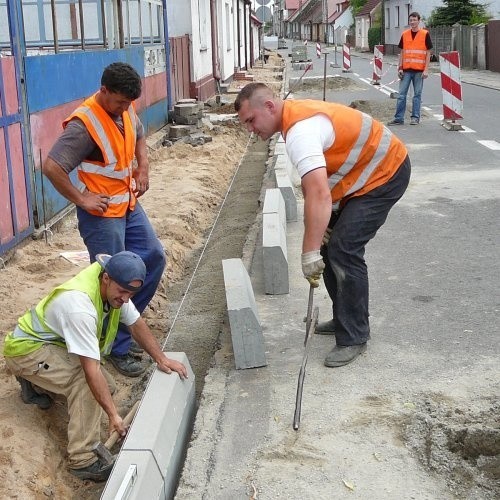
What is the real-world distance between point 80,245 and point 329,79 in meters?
20.7

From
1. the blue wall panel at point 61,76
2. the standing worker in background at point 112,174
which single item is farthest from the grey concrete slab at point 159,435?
the blue wall panel at point 61,76

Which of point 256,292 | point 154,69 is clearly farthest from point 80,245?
point 154,69

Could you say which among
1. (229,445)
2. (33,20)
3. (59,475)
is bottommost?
(59,475)

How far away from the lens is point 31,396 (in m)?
4.24

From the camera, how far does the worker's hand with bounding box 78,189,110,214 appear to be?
4426 millimetres

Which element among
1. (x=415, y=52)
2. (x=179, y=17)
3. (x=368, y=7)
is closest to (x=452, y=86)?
(x=415, y=52)

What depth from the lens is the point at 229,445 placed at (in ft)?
11.9

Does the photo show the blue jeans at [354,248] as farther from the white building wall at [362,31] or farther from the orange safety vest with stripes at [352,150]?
the white building wall at [362,31]

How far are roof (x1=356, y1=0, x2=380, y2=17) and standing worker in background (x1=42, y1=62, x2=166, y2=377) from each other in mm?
59920

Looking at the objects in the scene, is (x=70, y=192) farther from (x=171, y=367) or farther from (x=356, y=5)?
(x=356, y=5)

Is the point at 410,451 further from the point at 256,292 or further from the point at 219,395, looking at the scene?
the point at 256,292

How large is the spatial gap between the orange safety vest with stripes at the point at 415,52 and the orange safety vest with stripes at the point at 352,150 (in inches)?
410

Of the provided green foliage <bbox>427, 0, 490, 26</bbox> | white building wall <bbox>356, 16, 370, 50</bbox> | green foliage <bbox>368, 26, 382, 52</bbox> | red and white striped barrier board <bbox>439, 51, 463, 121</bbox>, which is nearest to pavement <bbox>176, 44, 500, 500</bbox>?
red and white striped barrier board <bbox>439, 51, 463, 121</bbox>

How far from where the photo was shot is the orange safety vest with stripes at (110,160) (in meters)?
4.40
